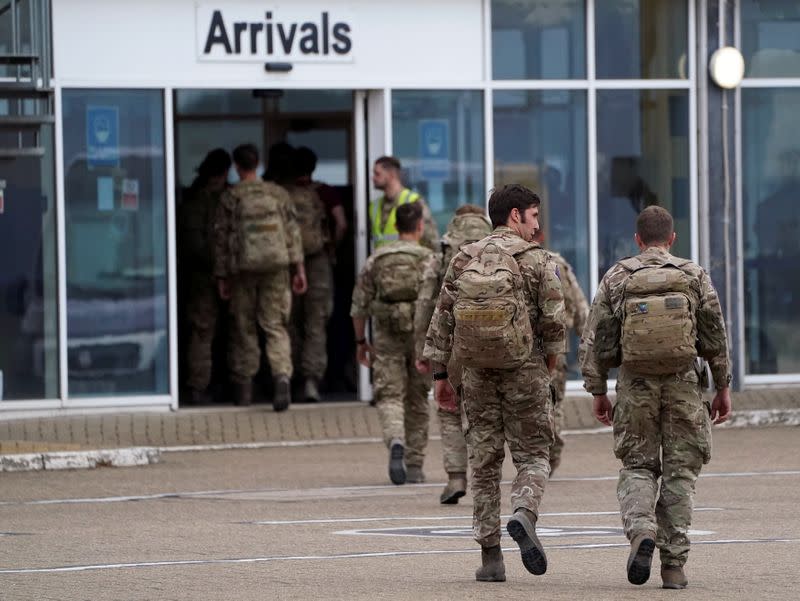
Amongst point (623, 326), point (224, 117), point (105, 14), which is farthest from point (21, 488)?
point (224, 117)

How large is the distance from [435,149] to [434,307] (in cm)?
610

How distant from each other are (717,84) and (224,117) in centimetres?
515

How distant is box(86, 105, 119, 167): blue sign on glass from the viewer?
55.9 ft

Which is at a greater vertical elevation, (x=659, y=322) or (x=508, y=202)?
(x=508, y=202)

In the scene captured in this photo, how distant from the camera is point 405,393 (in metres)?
13.8

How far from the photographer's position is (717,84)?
60.0 feet

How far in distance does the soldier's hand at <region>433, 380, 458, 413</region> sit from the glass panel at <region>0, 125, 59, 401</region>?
26.5 ft

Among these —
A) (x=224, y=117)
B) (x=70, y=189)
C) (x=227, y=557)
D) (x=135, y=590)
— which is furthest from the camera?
(x=224, y=117)

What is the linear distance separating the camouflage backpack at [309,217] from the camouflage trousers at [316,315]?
20 cm

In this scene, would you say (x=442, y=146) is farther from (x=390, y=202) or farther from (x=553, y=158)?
(x=390, y=202)

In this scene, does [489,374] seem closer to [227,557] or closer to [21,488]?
[227,557]

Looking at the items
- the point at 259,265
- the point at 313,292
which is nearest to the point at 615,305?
→ the point at 259,265

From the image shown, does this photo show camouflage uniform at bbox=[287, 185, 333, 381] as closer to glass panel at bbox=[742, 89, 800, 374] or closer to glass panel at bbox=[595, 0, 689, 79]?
glass panel at bbox=[595, 0, 689, 79]

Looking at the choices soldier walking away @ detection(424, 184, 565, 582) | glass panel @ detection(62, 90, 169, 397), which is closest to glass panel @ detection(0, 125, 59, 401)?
glass panel @ detection(62, 90, 169, 397)
